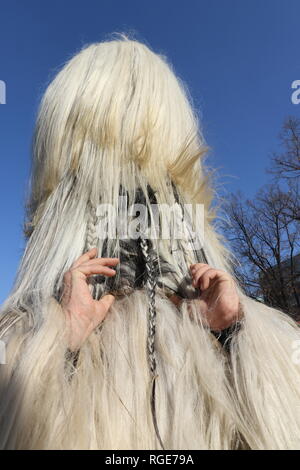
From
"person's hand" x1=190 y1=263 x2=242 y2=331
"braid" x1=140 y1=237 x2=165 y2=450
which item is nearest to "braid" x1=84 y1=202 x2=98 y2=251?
"braid" x1=140 y1=237 x2=165 y2=450

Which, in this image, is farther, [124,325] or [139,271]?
[139,271]

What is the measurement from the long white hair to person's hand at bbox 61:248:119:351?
0.08 feet

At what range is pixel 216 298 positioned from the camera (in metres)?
A: 1.09

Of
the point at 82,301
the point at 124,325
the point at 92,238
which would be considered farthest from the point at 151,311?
the point at 92,238

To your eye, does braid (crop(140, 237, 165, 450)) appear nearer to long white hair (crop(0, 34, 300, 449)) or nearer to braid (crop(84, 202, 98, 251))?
long white hair (crop(0, 34, 300, 449))

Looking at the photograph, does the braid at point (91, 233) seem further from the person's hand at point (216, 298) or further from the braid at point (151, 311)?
the person's hand at point (216, 298)

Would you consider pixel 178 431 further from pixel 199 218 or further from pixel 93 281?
pixel 199 218

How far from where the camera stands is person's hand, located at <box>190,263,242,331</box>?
106 cm

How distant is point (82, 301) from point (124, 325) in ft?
0.42

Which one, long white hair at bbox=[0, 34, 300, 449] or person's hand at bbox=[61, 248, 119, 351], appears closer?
long white hair at bbox=[0, 34, 300, 449]

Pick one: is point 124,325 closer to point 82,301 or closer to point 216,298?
point 82,301

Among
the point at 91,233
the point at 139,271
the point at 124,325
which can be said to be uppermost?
the point at 91,233

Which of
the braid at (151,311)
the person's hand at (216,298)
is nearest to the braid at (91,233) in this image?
the braid at (151,311)
